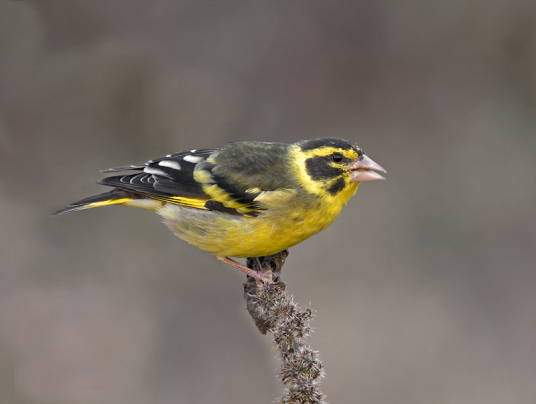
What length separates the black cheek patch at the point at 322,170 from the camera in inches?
187

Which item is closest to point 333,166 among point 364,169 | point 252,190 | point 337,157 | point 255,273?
point 337,157

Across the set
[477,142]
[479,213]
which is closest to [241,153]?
[479,213]

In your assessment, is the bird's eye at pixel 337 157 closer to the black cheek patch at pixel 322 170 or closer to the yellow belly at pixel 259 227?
the black cheek patch at pixel 322 170

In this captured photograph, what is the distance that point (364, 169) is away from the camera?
4.70 m

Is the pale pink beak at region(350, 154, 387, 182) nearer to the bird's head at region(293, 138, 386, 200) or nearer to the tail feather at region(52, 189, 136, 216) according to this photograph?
the bird's head at region(293, 138, 386, 200)

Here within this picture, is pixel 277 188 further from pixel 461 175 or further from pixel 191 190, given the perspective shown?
pixel 461 175

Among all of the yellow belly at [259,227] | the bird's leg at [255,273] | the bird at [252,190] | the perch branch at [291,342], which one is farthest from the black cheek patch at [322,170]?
the perch branch at [291,342]

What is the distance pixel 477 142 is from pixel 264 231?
5123 mm

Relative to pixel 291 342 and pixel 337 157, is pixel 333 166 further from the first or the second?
pixel 291 342

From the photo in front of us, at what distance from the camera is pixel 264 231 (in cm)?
466

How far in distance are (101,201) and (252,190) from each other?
1317 millimetres

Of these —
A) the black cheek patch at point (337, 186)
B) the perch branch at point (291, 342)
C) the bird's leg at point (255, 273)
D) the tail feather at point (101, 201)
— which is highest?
the tail feather at point (101, 201)

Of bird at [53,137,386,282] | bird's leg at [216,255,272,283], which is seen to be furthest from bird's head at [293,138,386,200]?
bird's leg at [216,255,272,283]

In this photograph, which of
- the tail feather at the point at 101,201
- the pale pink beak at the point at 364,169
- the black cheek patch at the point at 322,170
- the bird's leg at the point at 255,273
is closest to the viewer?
the bird's leg at the point at 255,273
